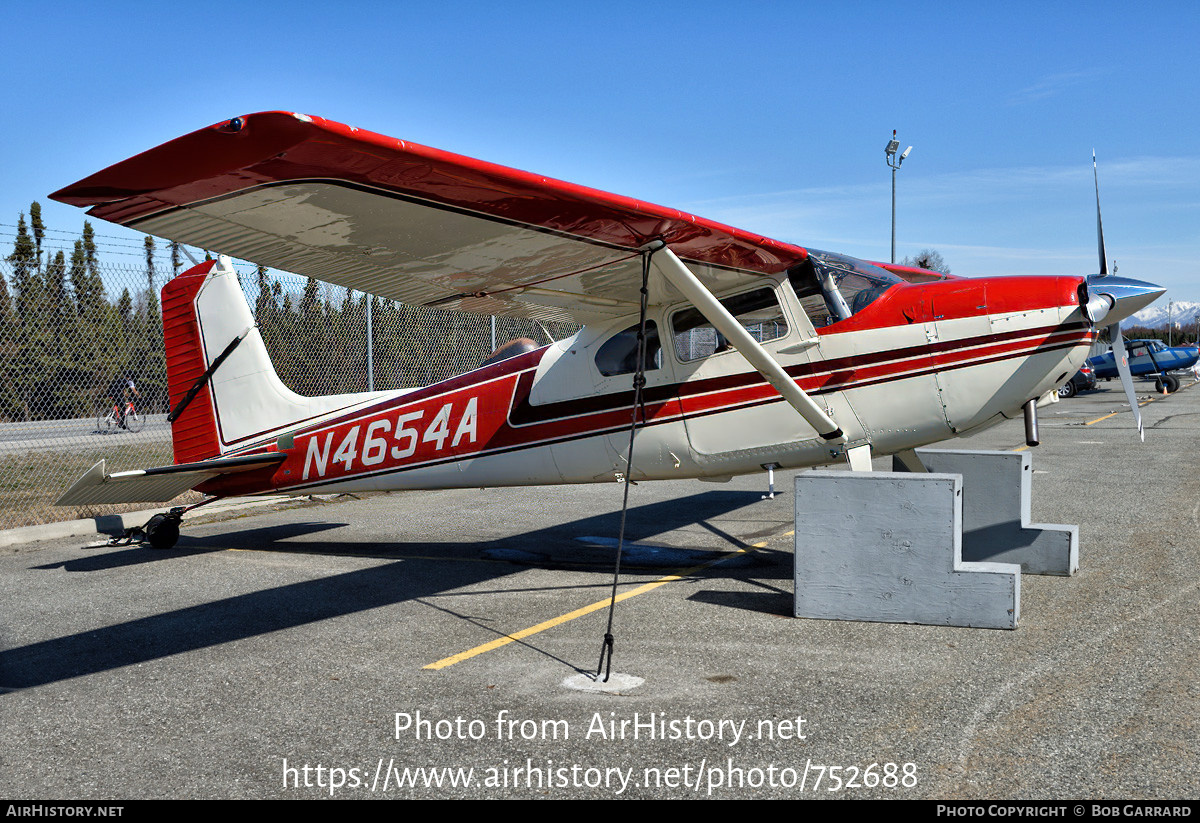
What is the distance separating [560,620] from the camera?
5.90m

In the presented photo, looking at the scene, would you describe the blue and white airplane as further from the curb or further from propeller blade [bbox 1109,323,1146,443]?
the curb

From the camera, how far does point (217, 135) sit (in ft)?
11.6

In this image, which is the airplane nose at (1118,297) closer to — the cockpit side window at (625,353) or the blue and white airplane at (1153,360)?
the cockpit side window at (625,353)

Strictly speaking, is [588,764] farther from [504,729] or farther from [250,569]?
[250,569]

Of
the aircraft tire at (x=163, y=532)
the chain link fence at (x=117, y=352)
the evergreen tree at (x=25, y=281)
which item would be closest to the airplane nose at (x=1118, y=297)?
the chain link fence at (x=117, y=352)

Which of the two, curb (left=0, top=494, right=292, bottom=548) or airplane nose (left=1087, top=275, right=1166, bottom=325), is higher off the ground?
airplane nose (left=1087, top=275, right=1166, bottom=325)

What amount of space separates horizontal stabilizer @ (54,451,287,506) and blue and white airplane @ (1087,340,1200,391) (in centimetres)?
3649

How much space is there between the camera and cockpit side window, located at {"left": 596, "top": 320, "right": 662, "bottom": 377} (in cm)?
725

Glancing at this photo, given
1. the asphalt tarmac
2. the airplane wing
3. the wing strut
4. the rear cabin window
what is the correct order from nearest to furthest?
the asphalt tarmac < the airplane wing < the wing strut < the rear cabin window

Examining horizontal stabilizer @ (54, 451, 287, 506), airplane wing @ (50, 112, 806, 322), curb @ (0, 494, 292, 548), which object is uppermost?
airplane wing @ (50, 112, 806, 322)

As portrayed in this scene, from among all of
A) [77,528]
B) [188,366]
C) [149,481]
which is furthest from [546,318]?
[77,528]

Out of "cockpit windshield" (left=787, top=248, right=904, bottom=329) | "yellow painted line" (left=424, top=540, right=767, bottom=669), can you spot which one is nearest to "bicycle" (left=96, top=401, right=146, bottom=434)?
"yellow painted line" (left=424, top=540, right=767, bottom=669)

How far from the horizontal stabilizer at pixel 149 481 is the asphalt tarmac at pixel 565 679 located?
732mm

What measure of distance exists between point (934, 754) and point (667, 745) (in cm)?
107
